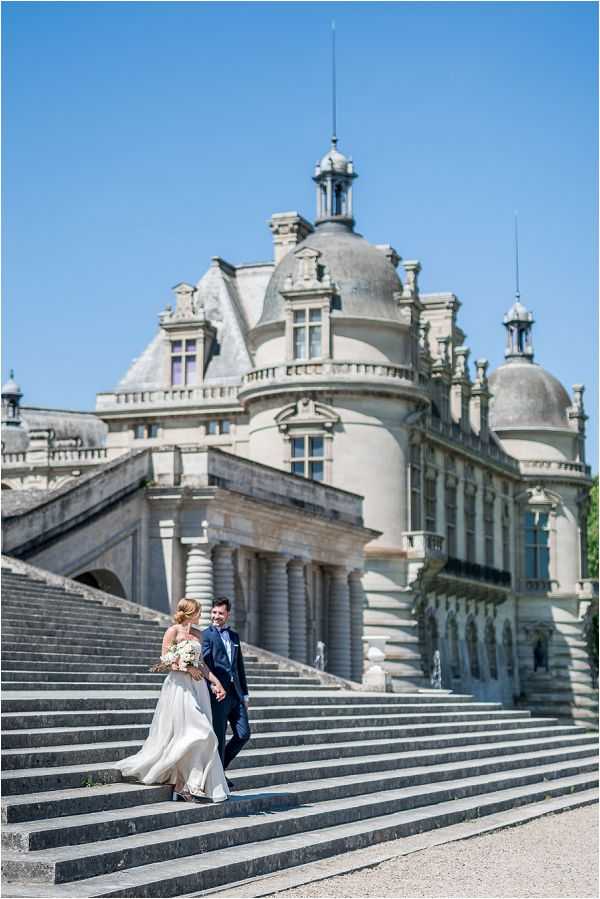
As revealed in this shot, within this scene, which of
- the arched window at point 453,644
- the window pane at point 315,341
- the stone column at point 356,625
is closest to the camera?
the stone column at point 356,625

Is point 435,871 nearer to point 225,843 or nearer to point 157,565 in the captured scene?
point 225,843

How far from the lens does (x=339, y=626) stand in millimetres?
41062

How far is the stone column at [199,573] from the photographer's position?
32125mm

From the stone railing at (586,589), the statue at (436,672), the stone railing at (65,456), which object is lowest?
the statue at (436,672)

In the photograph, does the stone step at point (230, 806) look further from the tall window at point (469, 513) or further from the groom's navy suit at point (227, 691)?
the tall window at point (469, 513)

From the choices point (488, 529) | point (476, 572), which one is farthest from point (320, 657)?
point (488, 529)

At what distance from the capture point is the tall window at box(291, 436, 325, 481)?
48.1 metres

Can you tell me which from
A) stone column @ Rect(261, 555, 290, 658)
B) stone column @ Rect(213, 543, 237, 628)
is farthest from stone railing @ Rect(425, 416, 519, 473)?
stone column @ Rect(213, 543, 237, 628)

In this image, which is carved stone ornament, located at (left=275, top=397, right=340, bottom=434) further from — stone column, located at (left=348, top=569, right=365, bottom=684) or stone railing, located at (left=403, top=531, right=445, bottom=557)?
stone column, located at (left=348, top=569, right=365, bottom=684)

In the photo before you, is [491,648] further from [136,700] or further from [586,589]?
[136,700]

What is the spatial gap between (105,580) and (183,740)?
702 inches

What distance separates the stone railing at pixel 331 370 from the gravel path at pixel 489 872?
3000 cm

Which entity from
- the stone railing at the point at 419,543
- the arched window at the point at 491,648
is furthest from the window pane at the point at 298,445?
the arched window at the point at 491,648

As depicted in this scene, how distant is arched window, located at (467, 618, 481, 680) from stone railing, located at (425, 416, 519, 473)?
7.01 m
